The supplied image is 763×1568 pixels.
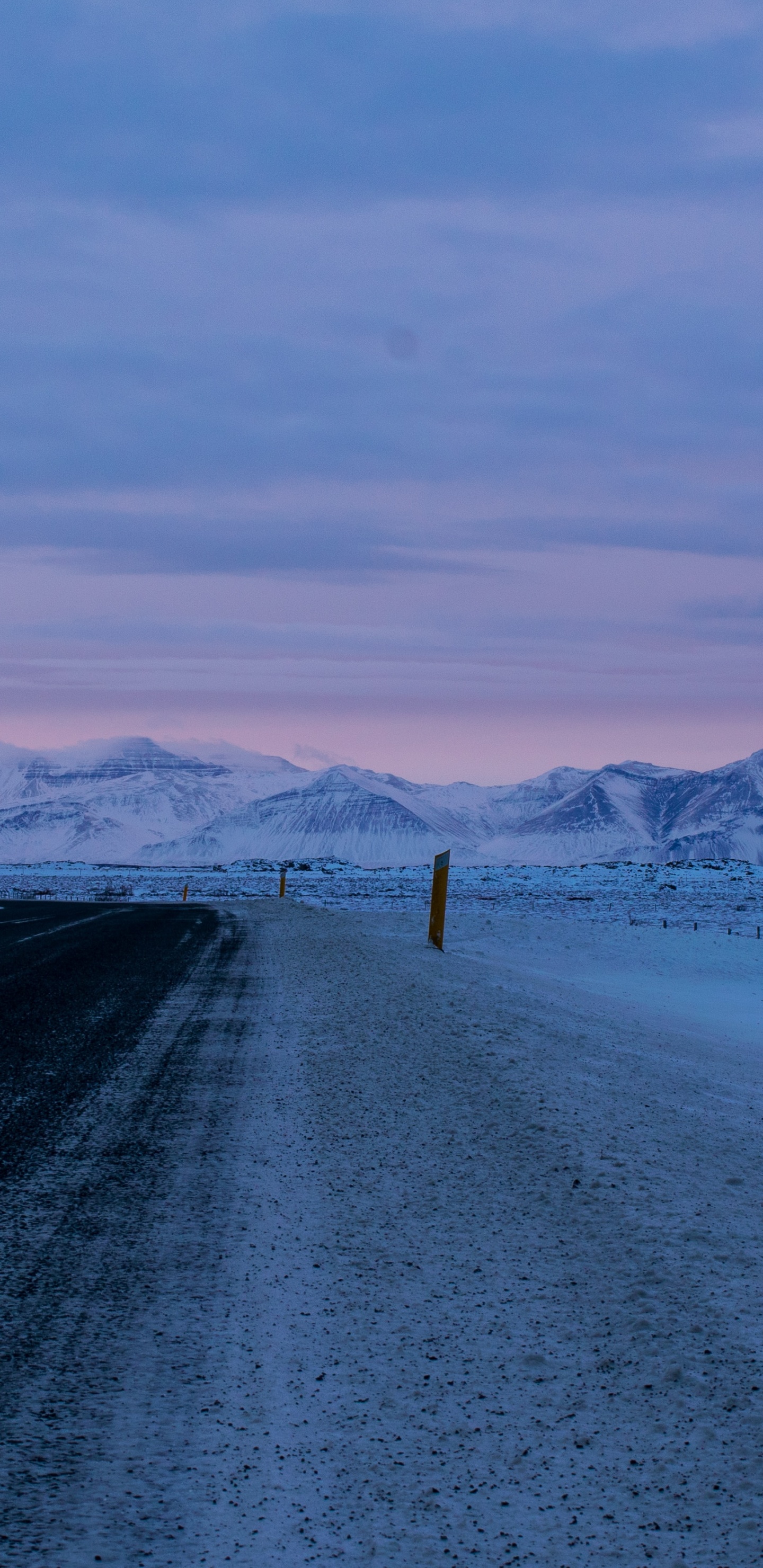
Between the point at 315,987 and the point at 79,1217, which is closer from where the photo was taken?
the point at 79,1217

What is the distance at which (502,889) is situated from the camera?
5059 centimetres

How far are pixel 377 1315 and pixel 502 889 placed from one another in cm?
4704

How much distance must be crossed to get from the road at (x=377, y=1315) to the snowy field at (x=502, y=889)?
23001 millimetres

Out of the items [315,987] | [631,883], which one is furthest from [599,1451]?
[631,883]

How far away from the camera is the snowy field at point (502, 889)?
36.6 m

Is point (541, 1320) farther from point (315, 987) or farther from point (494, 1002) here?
point (315, 987)

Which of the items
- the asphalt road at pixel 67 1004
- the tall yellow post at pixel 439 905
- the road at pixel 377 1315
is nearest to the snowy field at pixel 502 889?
the asphalt road at pixel 67 1004

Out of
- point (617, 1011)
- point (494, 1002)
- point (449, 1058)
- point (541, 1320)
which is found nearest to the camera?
point (541, 1320)

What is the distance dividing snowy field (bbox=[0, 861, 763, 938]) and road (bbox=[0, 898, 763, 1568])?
23.0 m

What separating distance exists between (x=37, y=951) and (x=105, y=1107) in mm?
9486

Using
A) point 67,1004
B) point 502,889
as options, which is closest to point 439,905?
point 67,1004

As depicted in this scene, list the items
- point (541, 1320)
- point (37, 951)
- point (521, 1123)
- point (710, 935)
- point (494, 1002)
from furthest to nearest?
1. point (710, 935)
2. point (37, 951)
3. point (494, 1002)
4. point (521, 1123)
5. point (541, 1320)

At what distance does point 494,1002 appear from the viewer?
38.0 feet

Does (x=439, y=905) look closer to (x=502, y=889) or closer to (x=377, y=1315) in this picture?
(x=377, y=1315)
